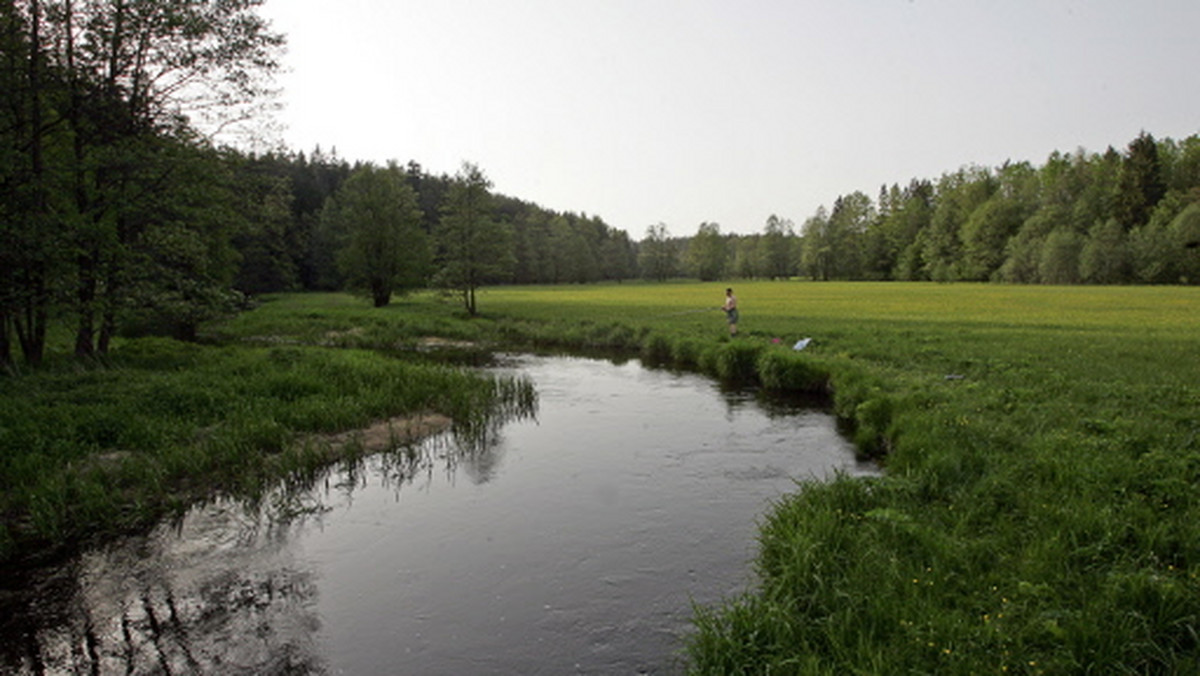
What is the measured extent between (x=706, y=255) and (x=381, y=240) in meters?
94.4

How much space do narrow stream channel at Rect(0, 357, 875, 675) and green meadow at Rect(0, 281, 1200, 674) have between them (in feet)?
3.05

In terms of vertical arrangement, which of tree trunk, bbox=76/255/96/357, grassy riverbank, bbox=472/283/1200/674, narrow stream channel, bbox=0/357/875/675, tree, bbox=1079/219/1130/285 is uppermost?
tree, bbox=1079/219/1130/285

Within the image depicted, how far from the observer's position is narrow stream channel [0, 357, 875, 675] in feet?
21.0

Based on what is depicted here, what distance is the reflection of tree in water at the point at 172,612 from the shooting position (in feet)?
20.5

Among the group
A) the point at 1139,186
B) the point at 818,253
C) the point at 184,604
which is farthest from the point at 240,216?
the point at 818,253

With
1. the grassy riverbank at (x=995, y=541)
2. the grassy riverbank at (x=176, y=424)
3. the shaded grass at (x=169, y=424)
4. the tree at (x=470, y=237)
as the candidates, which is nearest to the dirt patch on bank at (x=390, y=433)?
the grassy riverbank at (x=176, y=424)

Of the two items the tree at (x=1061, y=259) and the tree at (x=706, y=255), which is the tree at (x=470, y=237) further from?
the tree at (x=706, y=255)

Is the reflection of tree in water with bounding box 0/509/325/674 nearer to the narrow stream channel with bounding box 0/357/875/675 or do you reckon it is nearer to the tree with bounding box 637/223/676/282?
the narrow stream channel with bounding box 0/357/875/675

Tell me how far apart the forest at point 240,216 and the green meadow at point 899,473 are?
2617mm

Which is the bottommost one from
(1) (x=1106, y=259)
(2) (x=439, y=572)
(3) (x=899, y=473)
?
(2) (x=439, y=572)

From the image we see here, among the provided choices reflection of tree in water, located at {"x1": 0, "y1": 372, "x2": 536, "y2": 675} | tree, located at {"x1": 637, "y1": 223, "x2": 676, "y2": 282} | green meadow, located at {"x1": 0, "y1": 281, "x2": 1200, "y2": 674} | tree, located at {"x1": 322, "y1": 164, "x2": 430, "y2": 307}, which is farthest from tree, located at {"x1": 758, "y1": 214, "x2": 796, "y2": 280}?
reflection of tree in water, located at {"x1": 0, "y1": 372, "x2": 536, "y2": 675}

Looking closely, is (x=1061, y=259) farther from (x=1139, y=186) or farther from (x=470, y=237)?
(x=470, y=237)

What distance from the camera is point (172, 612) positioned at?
709 cm

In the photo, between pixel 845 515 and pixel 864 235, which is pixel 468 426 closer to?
pixel 845 515
